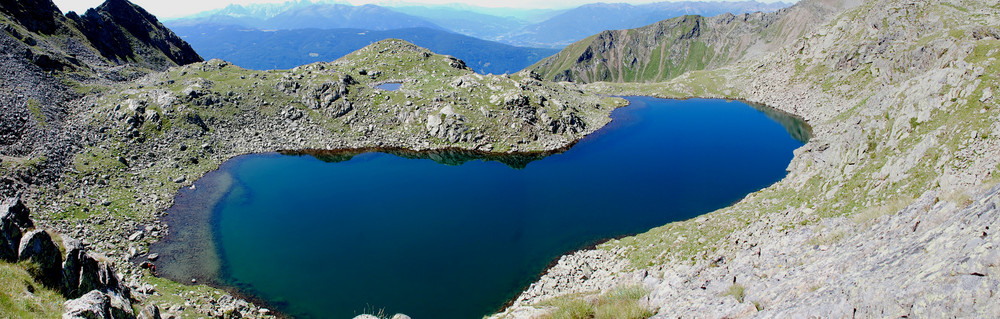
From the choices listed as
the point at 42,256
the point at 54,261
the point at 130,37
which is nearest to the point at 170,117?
the point at 130,37

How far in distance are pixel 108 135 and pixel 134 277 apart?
39558mm

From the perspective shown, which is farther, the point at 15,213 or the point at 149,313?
the point at 149,313

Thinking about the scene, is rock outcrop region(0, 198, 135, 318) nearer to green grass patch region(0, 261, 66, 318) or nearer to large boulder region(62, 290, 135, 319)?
large boulder region(62, 290, 135, 319)

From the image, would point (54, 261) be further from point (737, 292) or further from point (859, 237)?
point (859, 237)

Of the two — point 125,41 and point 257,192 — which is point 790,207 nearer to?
point 257,192

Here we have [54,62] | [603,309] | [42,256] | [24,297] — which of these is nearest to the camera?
[24,297]

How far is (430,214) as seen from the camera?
51.2 metres

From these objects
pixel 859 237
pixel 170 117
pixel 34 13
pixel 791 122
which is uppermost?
pixel 34 13

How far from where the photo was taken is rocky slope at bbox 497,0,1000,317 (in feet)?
32.5

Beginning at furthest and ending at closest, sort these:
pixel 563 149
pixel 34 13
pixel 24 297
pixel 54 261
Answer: pixel 34 13, pixel 563 149, pixel 54 261, pixel 24 297

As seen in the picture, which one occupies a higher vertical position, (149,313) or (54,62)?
(54,62)

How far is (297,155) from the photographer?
73.8 m

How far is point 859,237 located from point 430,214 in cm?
4201

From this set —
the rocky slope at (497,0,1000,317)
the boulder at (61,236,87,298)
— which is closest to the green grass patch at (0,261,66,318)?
the boulder at (61,236,87,298)
